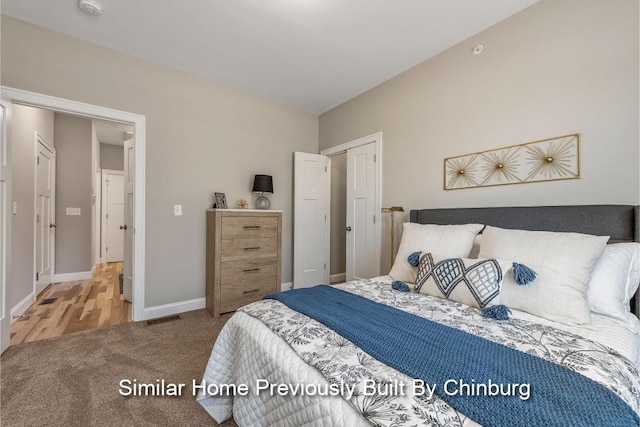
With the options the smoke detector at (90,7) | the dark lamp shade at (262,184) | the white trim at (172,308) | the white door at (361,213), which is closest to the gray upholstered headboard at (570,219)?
the white door at (361,213)

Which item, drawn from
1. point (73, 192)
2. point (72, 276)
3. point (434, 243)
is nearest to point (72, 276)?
point (72, 276)

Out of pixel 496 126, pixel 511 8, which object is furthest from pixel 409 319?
pixel 511 8

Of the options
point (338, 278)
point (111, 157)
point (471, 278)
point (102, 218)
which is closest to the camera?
point (471, 278)

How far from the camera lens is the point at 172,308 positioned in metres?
2.95

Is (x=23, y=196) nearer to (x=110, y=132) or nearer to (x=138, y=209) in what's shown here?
(x=138, y=209)

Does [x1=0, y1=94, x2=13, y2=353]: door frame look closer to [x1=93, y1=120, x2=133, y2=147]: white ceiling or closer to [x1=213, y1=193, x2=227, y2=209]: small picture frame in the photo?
[x1=213, y1=193, x2=227, y2=209]: small picture frame

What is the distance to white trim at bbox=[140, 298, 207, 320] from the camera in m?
2.81

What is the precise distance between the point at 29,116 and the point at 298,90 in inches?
123

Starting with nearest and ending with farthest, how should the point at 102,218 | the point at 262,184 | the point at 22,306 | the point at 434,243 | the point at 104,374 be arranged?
1. the point at 104,374
2. the point at 434,243
3. the point at 22,306
4. the point at 262,184
5. the point at 102,218

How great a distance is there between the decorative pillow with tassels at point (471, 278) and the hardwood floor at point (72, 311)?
115 inches

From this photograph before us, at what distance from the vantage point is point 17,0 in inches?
79.3

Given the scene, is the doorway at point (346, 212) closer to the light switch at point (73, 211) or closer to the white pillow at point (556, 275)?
the white pillow at point (556, 275)

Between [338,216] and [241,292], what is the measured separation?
215 centimetres

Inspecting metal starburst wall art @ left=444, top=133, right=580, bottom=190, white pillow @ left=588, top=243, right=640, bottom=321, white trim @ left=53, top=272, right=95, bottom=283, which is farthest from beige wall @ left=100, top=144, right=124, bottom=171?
white pillow @ left=588, top=243, right=640, bottom=321
